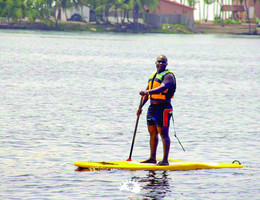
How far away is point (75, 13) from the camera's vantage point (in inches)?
6147

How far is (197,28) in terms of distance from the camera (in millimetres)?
166375

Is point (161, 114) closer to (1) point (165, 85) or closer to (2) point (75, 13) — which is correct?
(1) point (165, 85)

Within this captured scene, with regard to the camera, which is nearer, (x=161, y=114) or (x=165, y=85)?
(x=165, y=85)

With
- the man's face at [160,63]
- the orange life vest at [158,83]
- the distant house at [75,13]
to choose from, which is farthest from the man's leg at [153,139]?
the distant house at [75,13]

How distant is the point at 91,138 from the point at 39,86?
692 inches

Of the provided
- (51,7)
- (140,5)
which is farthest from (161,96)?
(51,7)

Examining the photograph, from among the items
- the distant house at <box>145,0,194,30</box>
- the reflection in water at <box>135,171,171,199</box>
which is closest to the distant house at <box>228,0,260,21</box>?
the distant house at <box>145,0,194,30</box>

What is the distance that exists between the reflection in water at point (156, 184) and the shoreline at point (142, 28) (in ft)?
443

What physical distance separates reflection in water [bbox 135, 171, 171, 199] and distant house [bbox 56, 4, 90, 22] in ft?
455

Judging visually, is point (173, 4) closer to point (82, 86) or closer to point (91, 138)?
point (82, 86)

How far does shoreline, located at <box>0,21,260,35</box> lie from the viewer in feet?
493

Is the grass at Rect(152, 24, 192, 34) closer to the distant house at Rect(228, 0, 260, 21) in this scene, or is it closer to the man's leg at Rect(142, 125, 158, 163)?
the distant house at Rect(228, 0, 260, 21)

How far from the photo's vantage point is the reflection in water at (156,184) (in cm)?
1341

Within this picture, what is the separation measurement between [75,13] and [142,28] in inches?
670
